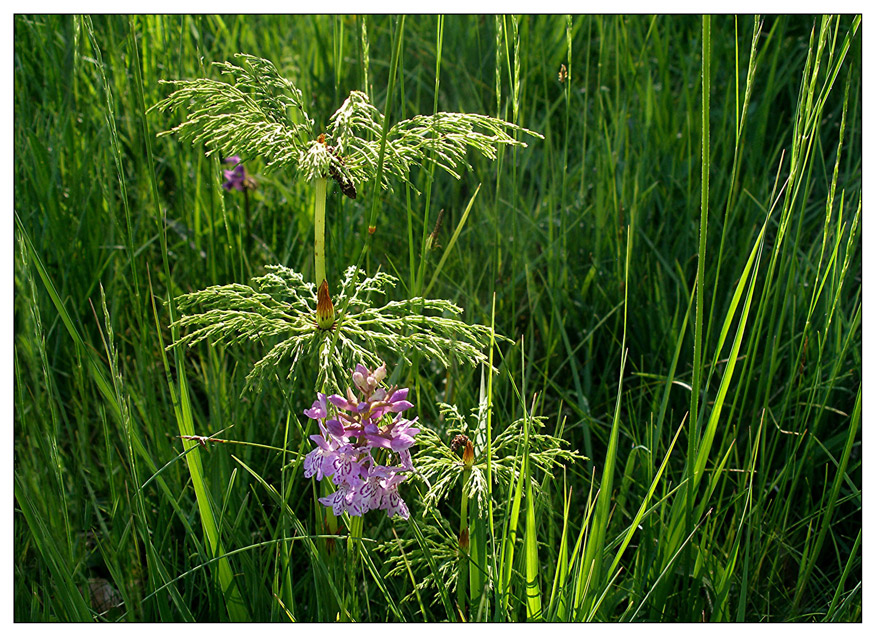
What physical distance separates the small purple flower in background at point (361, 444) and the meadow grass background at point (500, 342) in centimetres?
11

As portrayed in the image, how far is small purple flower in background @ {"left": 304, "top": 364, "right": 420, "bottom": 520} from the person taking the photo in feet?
3.29

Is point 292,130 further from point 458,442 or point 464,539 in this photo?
point 464,539

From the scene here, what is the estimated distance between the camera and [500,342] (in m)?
1.72

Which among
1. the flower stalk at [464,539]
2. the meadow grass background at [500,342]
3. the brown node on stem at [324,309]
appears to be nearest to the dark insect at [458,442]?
the flower stalk at [464,539]

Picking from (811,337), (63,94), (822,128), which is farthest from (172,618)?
(822,128)

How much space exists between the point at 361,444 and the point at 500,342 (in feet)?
2.44

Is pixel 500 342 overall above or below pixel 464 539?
above

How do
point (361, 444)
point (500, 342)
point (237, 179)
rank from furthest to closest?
point (237, 179)
point (500, 342)
point (361, 444)

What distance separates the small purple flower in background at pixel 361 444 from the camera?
1.00 metres

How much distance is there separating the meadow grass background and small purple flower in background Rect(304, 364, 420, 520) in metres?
0.11

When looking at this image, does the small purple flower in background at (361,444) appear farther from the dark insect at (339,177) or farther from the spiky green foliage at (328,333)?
the dark insect at (339,177)

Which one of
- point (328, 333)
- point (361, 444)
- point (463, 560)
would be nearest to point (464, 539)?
point (463, 560)

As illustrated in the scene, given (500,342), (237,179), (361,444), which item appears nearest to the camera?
(361,444)

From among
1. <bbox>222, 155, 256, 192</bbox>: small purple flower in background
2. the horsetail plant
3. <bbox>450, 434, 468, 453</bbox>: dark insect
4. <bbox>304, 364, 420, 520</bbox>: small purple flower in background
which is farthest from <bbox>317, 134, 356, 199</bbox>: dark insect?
<bbox>222, 155, 256, 192</bbox>: small purple flower in background
